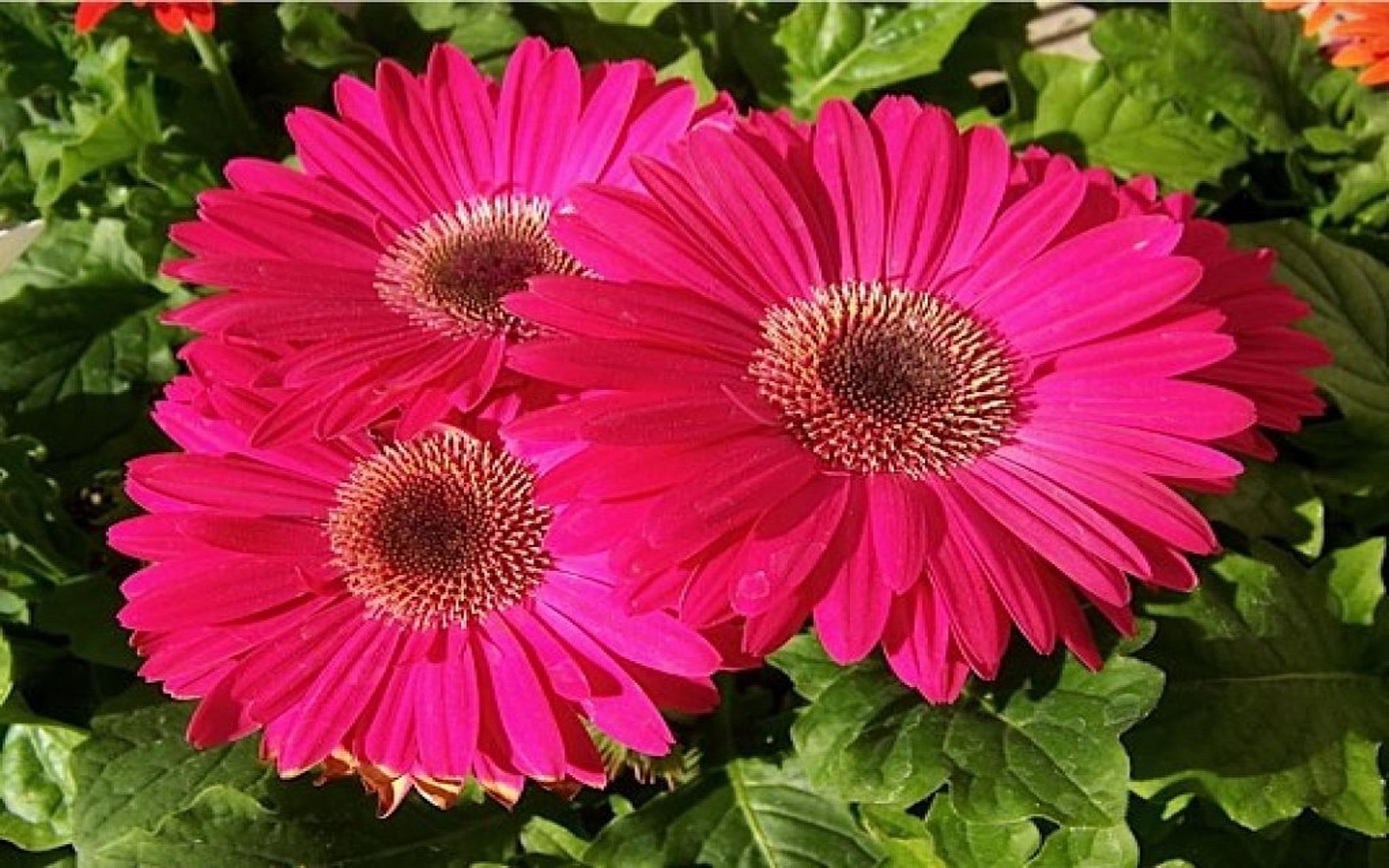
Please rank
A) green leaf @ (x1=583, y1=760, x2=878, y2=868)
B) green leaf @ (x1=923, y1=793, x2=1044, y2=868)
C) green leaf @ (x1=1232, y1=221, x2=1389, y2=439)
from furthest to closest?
green leaf @ (x1=1232, y1=221, x2=1389, y2=439) < green leaf @ (x1=583, y1=760, x2=878, y2=868) < green leaf @ (x1=923, y1=793, x2=1044, y2=868)

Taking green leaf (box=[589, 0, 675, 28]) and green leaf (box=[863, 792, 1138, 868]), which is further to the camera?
green leaf (box=[589, 0, 675, 28])

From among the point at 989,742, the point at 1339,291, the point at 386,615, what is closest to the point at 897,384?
the point at 989,742

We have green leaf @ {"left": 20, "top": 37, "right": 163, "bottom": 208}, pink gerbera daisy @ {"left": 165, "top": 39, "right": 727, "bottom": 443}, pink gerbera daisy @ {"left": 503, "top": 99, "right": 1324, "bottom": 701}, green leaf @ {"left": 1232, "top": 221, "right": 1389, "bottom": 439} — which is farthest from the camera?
green leaf @ {"left": 20, "top": 37, "right": 163, "bottom": 208}

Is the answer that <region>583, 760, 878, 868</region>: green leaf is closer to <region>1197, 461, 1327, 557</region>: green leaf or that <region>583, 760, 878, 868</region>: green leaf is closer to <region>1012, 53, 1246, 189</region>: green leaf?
<region>1197, 461, 1327, 557</region>: green leaf

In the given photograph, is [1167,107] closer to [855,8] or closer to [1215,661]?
[855,8]

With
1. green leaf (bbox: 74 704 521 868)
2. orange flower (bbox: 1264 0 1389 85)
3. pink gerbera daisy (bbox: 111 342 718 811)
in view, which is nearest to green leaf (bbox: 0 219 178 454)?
green leaf (bbox: 74 704 521 868)
